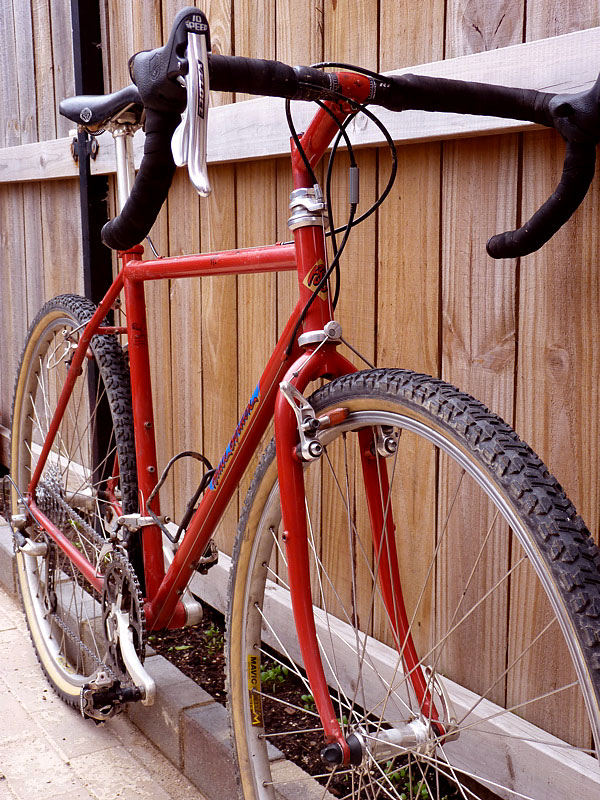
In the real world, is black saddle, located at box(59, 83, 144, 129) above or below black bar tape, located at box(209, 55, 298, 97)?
above

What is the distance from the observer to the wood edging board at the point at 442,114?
51.2 inches

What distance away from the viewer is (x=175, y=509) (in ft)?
9.16

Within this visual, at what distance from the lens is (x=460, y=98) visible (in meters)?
1.16

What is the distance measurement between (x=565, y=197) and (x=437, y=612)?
93 cm

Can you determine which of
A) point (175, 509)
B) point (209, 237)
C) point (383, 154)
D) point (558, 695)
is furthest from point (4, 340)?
point (558, 695)

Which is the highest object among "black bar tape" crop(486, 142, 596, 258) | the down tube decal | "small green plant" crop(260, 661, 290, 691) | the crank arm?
"black bar tape" crop(486, 142, 596, 258)

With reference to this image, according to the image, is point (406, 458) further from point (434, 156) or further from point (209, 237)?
point (209, 237)

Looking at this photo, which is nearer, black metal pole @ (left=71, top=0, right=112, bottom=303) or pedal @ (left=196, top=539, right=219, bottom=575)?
pedal @ (left=196, top=539, right=219, bottom=575)

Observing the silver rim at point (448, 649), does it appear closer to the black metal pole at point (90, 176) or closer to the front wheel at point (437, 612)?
the front wheel at point (437, 612)

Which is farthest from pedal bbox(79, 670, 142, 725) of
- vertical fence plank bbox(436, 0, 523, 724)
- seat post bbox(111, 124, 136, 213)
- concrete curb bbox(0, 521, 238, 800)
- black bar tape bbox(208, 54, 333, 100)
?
black bar tape bbox(208, 54, 333, 100)

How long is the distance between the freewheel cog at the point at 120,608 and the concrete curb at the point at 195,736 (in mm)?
190

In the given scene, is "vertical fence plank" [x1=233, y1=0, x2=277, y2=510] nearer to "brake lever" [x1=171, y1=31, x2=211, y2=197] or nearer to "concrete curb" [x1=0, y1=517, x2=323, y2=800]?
"concrete curb" [x1=0, y1=517, x2=323, y2=800]

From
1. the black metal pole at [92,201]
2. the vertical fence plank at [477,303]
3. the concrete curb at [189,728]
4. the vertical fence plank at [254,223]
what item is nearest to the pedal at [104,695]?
the concrete curb at [189,728]

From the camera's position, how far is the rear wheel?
2.09m
